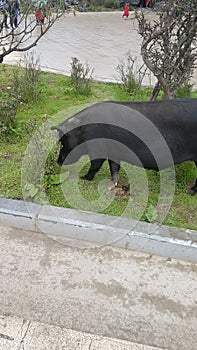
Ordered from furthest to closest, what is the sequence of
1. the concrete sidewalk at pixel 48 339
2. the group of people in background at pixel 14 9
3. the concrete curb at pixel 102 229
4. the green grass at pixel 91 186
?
the group of people in background at pixel 14 9 < the green grass at pixel 91 186 < the concrete curb at pixel 102 229 < the concrete sidewalk at pixel 48 339

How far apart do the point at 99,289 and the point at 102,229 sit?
57cm

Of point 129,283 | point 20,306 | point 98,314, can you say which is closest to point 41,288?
point 20,306

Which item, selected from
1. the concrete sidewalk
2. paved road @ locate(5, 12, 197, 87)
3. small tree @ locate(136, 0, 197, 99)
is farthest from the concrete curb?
paved road @ locate(5, 12, 197, 87)

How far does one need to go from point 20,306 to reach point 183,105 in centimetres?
230

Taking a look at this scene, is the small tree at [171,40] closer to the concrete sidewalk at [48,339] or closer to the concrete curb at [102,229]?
the concrete curb at [102,229]

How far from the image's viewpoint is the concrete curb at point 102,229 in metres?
3.01

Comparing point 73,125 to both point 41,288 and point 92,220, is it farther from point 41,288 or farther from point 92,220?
point 41,288

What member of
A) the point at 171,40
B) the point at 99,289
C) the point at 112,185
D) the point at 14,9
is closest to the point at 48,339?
the point at 99,289

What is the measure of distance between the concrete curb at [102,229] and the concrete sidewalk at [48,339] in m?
0.92

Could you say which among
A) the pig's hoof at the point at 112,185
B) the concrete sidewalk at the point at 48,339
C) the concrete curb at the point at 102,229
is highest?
the pig's hoof at the point at 112,185

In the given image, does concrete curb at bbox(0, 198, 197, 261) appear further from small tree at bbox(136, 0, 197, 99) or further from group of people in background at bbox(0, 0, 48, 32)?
group of people in background at bbox(0, 0, 48, 32)

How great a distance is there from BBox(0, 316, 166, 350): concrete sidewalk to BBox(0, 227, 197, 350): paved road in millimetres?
66

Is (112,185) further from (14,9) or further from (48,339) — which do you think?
(14,9)

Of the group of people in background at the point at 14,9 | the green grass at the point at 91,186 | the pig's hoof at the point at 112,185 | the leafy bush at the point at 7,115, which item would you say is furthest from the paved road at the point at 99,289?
the group of people in background at the point at 14,9
